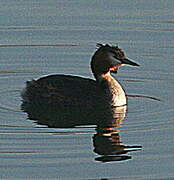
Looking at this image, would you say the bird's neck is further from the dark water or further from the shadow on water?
the dark water

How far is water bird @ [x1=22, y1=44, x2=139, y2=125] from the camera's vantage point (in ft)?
54.6

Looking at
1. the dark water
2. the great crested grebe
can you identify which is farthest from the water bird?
the dark water

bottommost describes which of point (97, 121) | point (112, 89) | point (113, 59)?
point (97, 121)

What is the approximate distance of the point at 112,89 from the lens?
1694 cm

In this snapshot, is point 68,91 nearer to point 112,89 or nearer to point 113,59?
point 112,89

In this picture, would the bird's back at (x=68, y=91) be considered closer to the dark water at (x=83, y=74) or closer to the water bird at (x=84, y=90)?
the water bird at (x=84, y=90)

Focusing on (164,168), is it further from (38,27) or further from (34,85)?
(38,27)

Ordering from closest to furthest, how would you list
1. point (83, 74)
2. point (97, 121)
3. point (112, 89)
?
point (97, 121) → point (112, 89) → point (83, 74)

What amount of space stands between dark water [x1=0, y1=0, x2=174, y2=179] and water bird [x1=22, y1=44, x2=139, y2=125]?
13.4 inches

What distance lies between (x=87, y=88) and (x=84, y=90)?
0.21 ft

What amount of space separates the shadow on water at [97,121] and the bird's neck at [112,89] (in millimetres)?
123

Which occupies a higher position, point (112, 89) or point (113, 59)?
point (113, 59)

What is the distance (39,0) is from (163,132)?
836 cm

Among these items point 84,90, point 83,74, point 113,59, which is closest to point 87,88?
point 84,90
